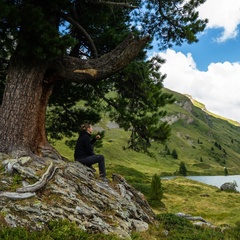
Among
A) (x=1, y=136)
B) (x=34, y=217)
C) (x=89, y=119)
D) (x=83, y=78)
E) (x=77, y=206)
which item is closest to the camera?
(x=34, y=217)

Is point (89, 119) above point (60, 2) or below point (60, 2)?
below

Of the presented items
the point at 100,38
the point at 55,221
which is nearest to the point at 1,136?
the point at 55,221

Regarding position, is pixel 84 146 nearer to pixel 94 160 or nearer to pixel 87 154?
pixel 87 154

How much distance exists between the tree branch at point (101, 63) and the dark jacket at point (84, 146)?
8.09ft

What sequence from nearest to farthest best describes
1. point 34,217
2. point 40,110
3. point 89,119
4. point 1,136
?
point 34,217
point 1,136
point 40,110
point 89,119

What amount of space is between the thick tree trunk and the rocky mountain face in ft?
2.68

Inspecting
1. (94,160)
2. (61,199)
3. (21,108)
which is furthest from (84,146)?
(61,199)

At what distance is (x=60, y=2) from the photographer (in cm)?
1170

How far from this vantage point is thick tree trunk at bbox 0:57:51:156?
1134 cm

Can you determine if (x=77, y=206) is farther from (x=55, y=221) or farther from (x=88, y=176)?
(x=88, y=176)

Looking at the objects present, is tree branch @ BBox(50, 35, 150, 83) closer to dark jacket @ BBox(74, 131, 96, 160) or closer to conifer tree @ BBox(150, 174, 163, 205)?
dark jacket @ BBox(74, 131, 96, 160)

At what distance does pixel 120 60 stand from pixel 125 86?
3918 mm

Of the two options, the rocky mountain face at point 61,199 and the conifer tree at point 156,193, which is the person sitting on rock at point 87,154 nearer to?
the rocky mountain face at point 61,199

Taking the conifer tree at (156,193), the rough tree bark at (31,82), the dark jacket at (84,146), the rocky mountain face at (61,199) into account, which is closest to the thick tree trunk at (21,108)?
the rough tree bark at (31,82)
